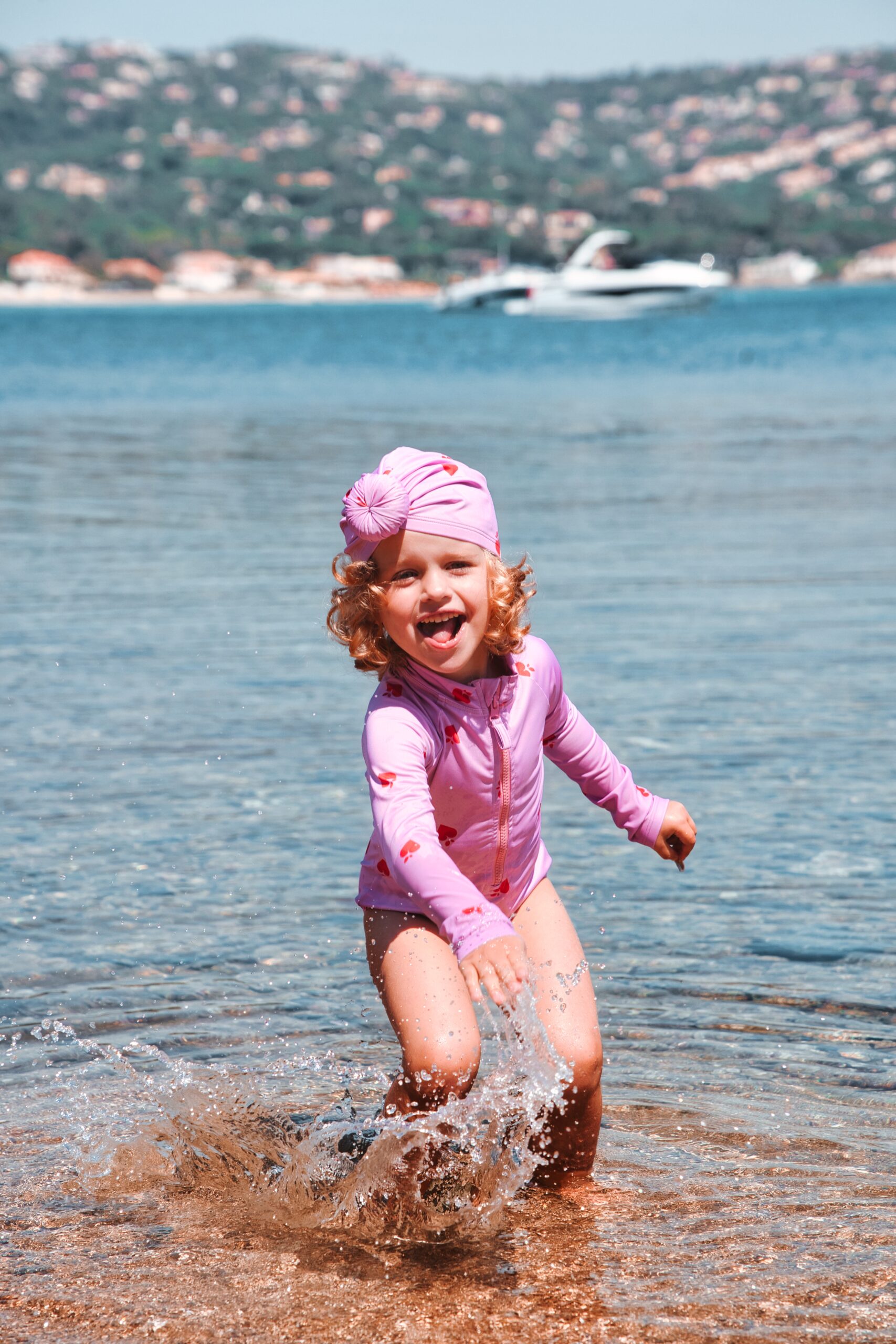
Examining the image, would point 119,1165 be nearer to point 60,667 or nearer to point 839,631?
point 60,667

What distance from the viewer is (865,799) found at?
19.0 ft

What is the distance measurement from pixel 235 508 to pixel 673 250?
12599 cm

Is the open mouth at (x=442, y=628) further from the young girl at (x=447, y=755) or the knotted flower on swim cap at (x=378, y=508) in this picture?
the knotted flower on swim cap at (x=378, y=508)

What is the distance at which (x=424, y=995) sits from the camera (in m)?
3.06

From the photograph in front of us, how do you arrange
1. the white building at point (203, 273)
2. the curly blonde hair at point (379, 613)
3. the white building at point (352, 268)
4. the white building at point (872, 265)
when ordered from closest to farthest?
the curly blonde hair at point (379, 613) → the white building at point (203, 273) → the white building at point (352, 268) → the white building at point (872, 265)

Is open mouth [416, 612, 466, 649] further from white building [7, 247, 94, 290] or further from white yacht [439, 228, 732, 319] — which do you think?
white building [7, 247, 94, 290]

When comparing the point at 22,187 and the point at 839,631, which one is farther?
the point at 22,187

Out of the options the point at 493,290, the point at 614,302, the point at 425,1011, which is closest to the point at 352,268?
the point at 493,290

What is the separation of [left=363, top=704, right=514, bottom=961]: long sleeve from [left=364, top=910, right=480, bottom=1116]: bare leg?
0.06m

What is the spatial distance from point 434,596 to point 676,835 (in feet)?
2.74

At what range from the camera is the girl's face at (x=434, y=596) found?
3.19m

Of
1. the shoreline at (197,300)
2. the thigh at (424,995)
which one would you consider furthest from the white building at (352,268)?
the thigh at (424,995)

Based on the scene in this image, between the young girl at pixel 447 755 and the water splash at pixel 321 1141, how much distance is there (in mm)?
73

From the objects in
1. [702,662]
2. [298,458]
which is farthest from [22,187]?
[702,662]
